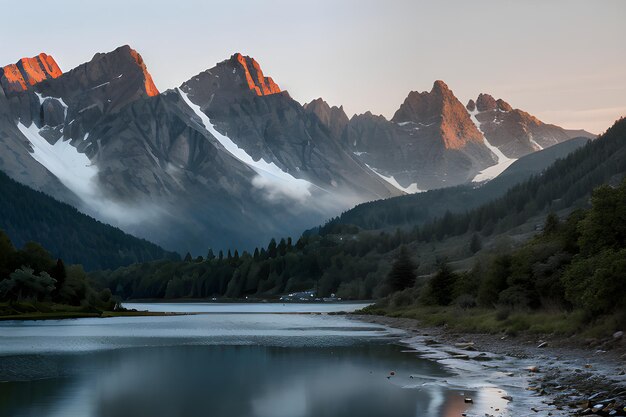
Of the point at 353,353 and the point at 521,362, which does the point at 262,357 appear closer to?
the point at 353,353

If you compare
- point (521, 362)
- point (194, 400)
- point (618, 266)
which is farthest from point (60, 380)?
point (618, 266)

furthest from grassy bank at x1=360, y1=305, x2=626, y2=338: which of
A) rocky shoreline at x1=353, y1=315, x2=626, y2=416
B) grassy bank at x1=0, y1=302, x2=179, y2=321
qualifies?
grassy bank at x1=0, y1=302, x2=179, y2=321

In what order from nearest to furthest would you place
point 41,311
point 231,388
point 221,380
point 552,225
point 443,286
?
point 231,388 < point 221,380 < point 552,225 < point 443,286 < point 41,311

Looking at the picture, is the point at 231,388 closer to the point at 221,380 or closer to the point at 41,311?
the point at 221,380

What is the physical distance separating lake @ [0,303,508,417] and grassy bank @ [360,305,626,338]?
11571 mm

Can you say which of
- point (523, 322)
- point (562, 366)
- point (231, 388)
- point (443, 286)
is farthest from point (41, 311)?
point (562, 366)

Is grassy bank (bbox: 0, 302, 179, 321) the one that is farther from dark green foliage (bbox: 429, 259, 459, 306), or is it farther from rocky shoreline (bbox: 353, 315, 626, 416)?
rocky shoreline (bbox: 353, 315, 626, 416)

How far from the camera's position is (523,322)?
83.6 m

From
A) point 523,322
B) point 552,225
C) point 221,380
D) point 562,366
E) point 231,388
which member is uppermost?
point 552,225

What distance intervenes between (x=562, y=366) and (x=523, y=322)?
28039mm

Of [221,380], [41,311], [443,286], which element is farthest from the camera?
[41,311]

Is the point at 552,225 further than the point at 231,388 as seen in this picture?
Yes

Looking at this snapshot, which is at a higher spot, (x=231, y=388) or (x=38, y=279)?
(x=38, y=279)

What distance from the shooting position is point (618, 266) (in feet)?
212
